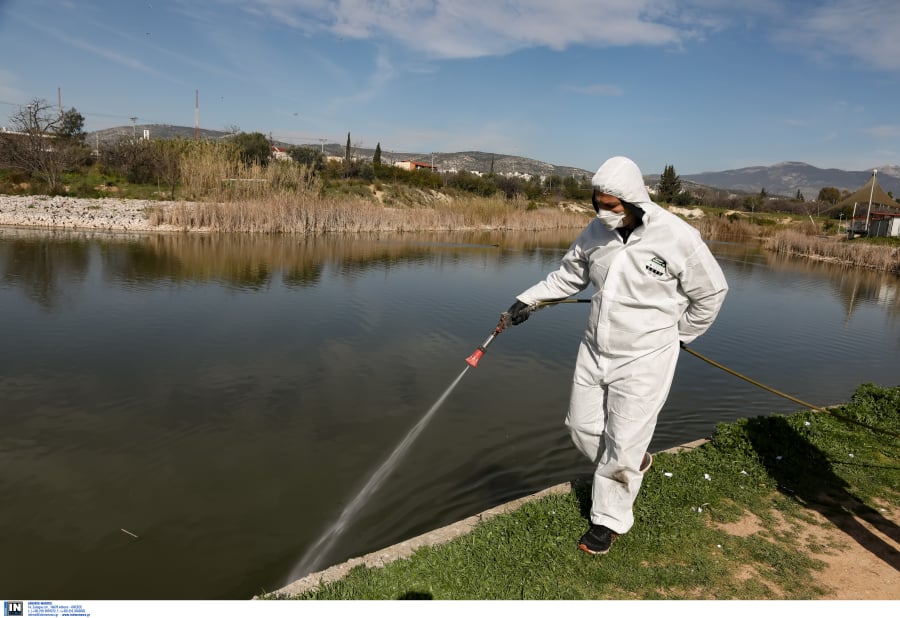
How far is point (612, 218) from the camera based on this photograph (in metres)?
3.88

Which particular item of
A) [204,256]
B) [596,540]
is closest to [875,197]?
[204,256]

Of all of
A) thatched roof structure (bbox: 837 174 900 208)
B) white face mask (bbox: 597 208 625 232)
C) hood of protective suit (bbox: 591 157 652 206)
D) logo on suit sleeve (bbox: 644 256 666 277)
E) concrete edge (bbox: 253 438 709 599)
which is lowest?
concrete edge (bbox: 253 438 709 599)

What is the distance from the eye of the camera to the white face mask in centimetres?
388

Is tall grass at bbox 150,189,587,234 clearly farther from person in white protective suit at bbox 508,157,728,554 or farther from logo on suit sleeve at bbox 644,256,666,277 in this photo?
logo on suit sleeve at bbox 644,256,666,277

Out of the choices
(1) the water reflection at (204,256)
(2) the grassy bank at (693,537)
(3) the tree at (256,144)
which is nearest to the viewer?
(2) the grassy bank at (693,537)

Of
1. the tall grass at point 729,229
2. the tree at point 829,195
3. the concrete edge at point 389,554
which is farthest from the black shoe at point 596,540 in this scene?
the tree at point 829,195

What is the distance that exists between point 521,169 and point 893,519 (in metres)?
202

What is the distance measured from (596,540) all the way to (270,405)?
16.5ft

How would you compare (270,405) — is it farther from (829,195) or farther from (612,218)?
(829,195)

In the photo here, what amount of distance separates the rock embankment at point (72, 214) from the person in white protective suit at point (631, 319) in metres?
29.6

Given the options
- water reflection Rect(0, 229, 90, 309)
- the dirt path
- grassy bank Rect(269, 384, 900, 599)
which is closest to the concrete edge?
grassy bank Rect(269, 384, 900, 599)

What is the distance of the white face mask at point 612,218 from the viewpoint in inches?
153

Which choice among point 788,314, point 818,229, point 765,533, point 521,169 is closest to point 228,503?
point 765,533

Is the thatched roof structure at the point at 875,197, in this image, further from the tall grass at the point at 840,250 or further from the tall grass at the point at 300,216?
the tall grass at the point at 300,216
